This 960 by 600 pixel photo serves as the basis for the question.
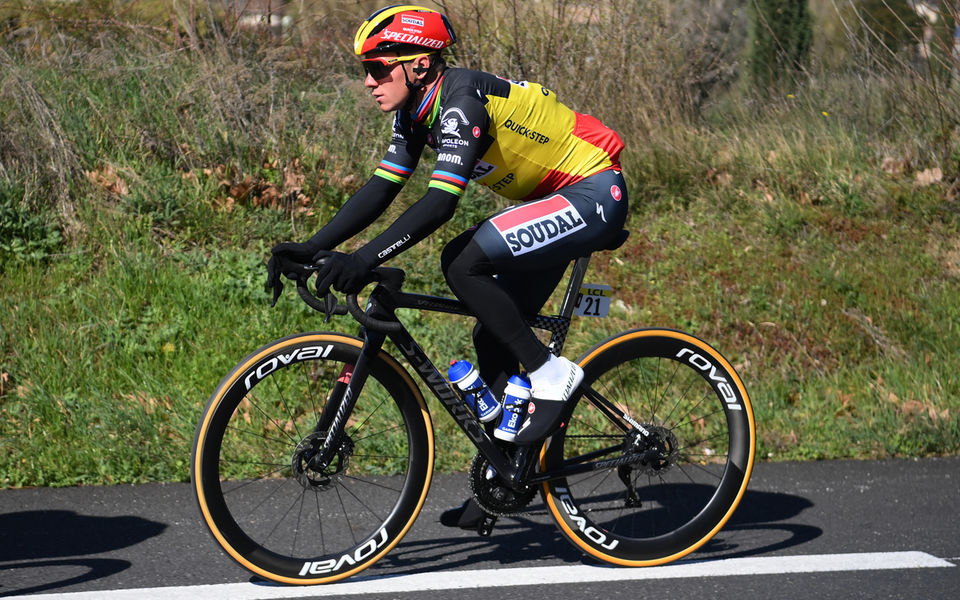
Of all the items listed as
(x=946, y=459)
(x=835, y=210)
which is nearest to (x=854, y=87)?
(x=835, y=210)

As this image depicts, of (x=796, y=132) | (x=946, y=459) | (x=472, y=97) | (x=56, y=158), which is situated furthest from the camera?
(x=796, y=132)

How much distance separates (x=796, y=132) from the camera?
341 inches

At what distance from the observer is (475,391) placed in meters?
3.93

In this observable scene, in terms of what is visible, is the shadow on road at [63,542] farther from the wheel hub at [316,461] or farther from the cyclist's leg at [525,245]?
the cyclist's leg at [525,245]

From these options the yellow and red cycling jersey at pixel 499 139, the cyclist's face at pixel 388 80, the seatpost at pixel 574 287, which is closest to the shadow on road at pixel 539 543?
the seatpost at pixel 574 287

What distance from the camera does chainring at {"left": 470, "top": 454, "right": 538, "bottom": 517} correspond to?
155 inches

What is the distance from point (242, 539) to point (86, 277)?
3557 mm

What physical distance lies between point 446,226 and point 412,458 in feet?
12.1

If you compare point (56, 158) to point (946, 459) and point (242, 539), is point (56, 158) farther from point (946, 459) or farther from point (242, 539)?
point (946, 459)

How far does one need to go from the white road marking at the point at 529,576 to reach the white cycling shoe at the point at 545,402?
21.6 inches

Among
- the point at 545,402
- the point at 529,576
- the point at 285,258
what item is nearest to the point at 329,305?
the point at 285,258

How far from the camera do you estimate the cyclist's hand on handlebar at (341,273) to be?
3.35m

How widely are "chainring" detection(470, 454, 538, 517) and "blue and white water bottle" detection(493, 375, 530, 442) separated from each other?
5.7 inches

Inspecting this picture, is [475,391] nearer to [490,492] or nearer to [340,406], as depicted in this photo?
[490,492]
